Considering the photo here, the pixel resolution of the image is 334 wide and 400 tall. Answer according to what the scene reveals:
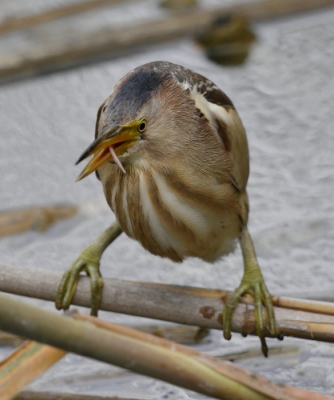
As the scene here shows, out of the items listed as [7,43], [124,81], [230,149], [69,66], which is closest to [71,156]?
[69,66]

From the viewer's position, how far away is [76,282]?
7.09 ft

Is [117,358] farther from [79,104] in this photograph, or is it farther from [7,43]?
[7,43]

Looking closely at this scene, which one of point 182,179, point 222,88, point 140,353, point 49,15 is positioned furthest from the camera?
point 49,15

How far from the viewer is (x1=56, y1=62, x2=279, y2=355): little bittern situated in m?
1.72

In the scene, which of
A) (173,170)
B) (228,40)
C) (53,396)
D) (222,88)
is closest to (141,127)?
(173,170)

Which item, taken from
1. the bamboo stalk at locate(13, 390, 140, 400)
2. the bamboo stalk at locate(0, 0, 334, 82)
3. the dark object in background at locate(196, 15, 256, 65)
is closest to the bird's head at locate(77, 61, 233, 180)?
the bamboo stalk at locate(13, 390, 140, 400)

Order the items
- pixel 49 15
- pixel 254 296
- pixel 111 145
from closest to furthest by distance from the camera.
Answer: pixel 111 145, pixel 254 296, pixel 49 15

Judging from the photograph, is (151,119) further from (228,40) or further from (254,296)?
(228,40)

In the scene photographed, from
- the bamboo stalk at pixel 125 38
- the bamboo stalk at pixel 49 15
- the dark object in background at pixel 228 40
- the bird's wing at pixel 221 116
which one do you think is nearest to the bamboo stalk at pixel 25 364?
the bird's wing at pixel 221 116

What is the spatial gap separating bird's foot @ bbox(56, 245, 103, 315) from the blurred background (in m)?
0.27

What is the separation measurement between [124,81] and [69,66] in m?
2.50

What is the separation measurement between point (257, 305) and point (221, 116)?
0.46m

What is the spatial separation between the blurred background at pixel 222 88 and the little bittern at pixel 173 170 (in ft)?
1.09

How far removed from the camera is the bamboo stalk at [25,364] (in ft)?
5.24
